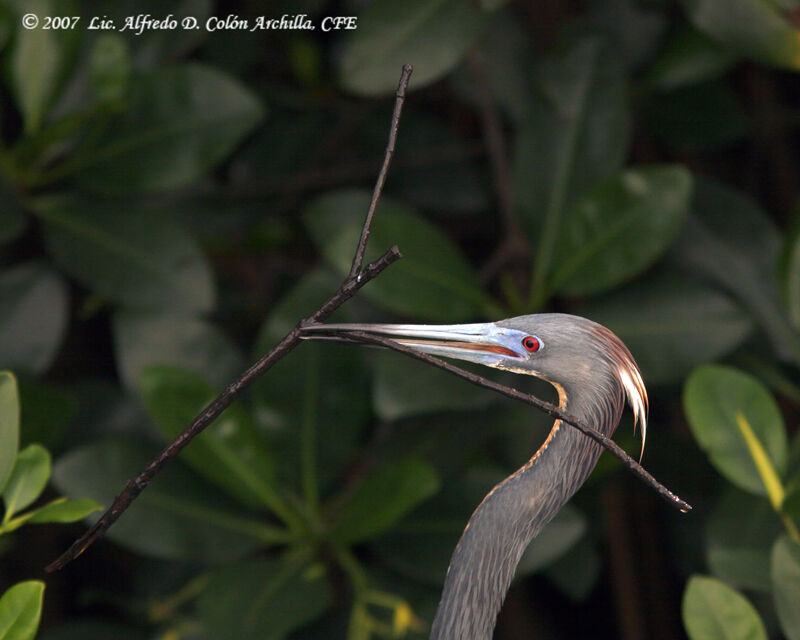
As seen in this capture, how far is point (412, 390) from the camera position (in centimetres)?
92

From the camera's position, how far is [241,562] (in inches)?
37.5

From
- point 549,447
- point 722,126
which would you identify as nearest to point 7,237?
point 549,447

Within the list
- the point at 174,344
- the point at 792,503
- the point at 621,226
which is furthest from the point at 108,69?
the point at 792,503

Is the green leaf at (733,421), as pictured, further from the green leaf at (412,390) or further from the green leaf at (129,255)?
the green leaf at (129,255)

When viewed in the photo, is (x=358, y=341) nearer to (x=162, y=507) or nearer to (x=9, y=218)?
(x=162, y=507)

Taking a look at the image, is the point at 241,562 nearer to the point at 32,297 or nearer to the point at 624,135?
the point at 32,297

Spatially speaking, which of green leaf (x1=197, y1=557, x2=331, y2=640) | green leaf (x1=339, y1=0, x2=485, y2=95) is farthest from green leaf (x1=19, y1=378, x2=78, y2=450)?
green leaf (x1=339, y1=0, x2=485, y2=95)

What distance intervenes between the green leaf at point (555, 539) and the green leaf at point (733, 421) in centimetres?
22

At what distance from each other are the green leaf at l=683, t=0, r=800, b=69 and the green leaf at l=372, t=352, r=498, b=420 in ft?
1.47

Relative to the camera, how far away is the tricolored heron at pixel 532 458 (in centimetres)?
48

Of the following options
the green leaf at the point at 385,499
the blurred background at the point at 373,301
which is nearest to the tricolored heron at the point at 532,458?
the blurred background at the point at 373,301

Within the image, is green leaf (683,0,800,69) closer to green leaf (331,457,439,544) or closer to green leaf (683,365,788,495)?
green leaf (683,365,788,495)

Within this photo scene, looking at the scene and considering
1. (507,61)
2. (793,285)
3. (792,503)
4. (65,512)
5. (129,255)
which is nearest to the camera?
(65,512)

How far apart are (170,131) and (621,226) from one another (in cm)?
53
